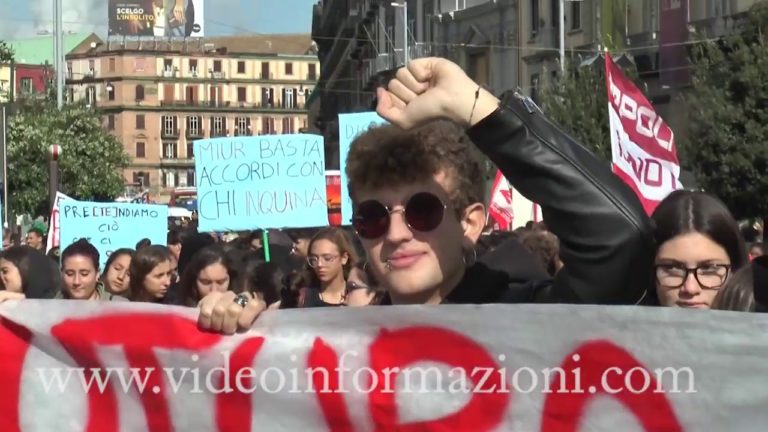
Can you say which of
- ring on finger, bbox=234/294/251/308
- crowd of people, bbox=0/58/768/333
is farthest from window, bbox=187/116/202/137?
ring on finger, bbox=234/294/251/308

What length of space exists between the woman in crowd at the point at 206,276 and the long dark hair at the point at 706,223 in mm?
4141

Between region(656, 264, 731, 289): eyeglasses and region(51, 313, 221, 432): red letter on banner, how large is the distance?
1.28 metres

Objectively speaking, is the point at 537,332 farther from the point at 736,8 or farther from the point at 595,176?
the point at 736,8

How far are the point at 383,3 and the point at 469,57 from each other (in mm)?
13108

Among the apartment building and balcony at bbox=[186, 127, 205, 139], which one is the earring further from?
balcony at bbox=[186, 127, 205, 139]

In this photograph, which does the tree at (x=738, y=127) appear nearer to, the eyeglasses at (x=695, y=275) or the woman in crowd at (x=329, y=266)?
the woman in crowd at (x=329, y=266)

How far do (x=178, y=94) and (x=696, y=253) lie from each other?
147m

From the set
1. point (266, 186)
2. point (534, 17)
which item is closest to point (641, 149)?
point (266, 186)

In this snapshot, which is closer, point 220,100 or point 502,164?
point 502,164

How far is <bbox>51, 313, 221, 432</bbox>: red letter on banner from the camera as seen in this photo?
3248 millimetres

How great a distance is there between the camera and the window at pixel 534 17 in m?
42.6

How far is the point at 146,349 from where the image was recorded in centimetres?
330

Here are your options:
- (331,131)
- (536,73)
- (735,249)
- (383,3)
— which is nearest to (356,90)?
(331,131)

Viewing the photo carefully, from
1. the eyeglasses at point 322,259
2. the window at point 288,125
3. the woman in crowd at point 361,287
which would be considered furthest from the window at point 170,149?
the woman in crowd at point 361,287
